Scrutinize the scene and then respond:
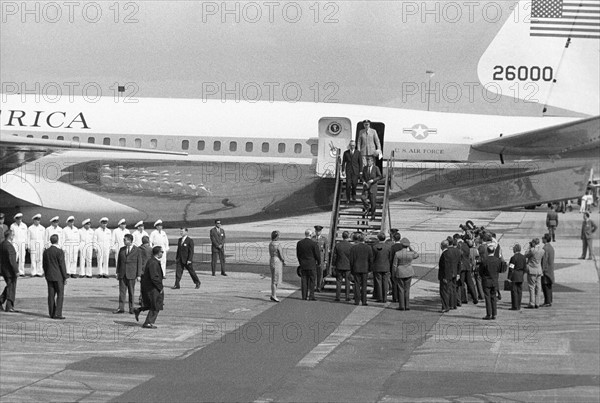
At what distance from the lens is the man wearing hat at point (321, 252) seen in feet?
82.6

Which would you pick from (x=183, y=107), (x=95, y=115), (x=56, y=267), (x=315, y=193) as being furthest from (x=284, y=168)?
(x=56, y=267)

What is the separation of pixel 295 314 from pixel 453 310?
3.71m

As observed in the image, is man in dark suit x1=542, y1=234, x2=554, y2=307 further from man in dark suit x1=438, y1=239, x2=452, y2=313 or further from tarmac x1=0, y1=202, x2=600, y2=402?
man in dark suit x1=438, y1=239, x2=452, y2=313

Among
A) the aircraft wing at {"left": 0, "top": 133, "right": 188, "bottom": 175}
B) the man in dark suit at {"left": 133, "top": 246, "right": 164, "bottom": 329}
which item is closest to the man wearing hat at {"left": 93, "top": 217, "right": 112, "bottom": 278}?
the aircraft wing at {"left": 0, "top": 133, "right": 188, "bottom": 175}

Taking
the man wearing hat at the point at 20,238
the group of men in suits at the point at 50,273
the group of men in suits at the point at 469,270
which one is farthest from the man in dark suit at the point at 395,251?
the man wearing hat at the point at 20,238

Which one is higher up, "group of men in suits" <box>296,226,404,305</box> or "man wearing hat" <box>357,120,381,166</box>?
"man wearing hat" <box>357,120,381,166</box>

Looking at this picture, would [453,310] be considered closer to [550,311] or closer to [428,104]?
[550,311]

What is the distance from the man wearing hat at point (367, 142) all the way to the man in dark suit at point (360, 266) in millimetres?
4943

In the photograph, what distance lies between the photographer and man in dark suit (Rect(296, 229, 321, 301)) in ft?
77.2

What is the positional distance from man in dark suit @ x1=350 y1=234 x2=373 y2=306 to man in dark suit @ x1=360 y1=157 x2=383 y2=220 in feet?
13.2

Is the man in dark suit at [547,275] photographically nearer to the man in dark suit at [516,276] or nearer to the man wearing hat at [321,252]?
the man in dark suit at [516,276]

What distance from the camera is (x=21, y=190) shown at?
29906mm

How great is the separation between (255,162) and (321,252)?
5.49 meters

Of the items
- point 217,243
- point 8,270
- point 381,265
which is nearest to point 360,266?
point 381,265
